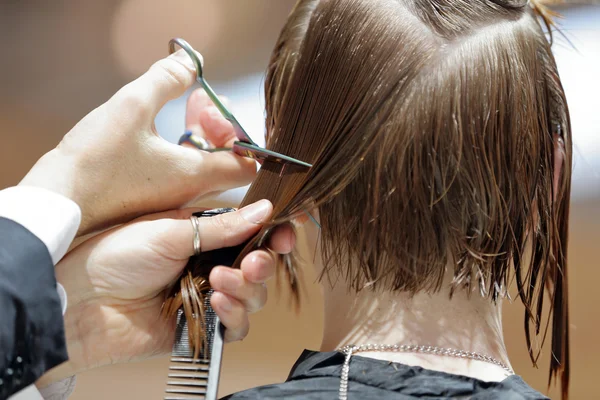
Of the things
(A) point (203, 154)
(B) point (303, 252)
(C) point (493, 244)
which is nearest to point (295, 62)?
(A) point (203, 154)

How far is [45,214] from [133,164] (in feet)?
0.46

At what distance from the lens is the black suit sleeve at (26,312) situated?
55 centimetres

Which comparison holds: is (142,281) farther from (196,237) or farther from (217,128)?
(217,128)

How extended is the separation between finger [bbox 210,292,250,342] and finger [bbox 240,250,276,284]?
0.12ft

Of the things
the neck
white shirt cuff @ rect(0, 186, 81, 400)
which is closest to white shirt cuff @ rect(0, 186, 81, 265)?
white shirt cuff @ rect(0, 186, 81, 400)

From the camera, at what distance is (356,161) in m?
0.61

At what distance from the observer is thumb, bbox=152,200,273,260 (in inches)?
27.5

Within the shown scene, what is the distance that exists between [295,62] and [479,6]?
0.22 m

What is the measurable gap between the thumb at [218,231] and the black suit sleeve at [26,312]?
15cm

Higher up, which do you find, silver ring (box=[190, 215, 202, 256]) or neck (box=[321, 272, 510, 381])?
silver ring (box=[190, 215, 202, 256])

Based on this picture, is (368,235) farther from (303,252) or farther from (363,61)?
(303,252)

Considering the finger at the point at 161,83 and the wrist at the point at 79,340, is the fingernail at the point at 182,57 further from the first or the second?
the wrist at the point at 79,340

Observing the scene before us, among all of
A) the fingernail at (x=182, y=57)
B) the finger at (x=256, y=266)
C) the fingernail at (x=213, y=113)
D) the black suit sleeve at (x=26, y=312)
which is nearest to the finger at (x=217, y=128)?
the fingernail at (x=213, y=113)

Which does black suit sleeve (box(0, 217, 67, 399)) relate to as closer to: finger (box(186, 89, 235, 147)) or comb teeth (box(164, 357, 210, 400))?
comb teeth (box(164, 357, 210, 400))
